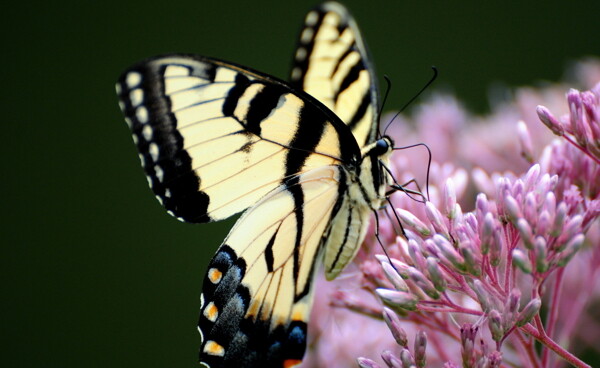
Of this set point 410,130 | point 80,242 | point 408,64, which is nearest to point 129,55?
point 80,242

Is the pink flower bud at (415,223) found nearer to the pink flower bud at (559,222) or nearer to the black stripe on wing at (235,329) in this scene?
the pink flower bud at (559,222)

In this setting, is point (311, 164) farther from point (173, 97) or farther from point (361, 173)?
point (173, 97)

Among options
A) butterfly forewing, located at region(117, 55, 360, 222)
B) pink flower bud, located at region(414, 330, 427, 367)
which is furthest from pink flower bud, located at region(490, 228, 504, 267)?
butterfly forewing, located at region(117, 55, 360, 222)

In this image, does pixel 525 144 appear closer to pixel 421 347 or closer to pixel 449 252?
pixel 449 252

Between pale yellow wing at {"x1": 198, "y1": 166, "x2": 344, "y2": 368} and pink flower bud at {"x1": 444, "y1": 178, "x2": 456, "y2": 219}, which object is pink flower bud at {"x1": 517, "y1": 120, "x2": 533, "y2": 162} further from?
pale yellow wing at {"x1": 198, "y1": 166, "x2": 344, "y2": 368}

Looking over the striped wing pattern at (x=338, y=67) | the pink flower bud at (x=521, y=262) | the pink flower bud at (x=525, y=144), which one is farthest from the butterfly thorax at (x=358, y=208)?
the pink flower bud at (x=521, y=262)

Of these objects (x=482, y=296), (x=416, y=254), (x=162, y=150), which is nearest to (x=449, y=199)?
(x=416, y=254)

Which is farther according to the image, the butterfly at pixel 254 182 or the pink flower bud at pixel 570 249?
the butterfly at pixel 254 182
